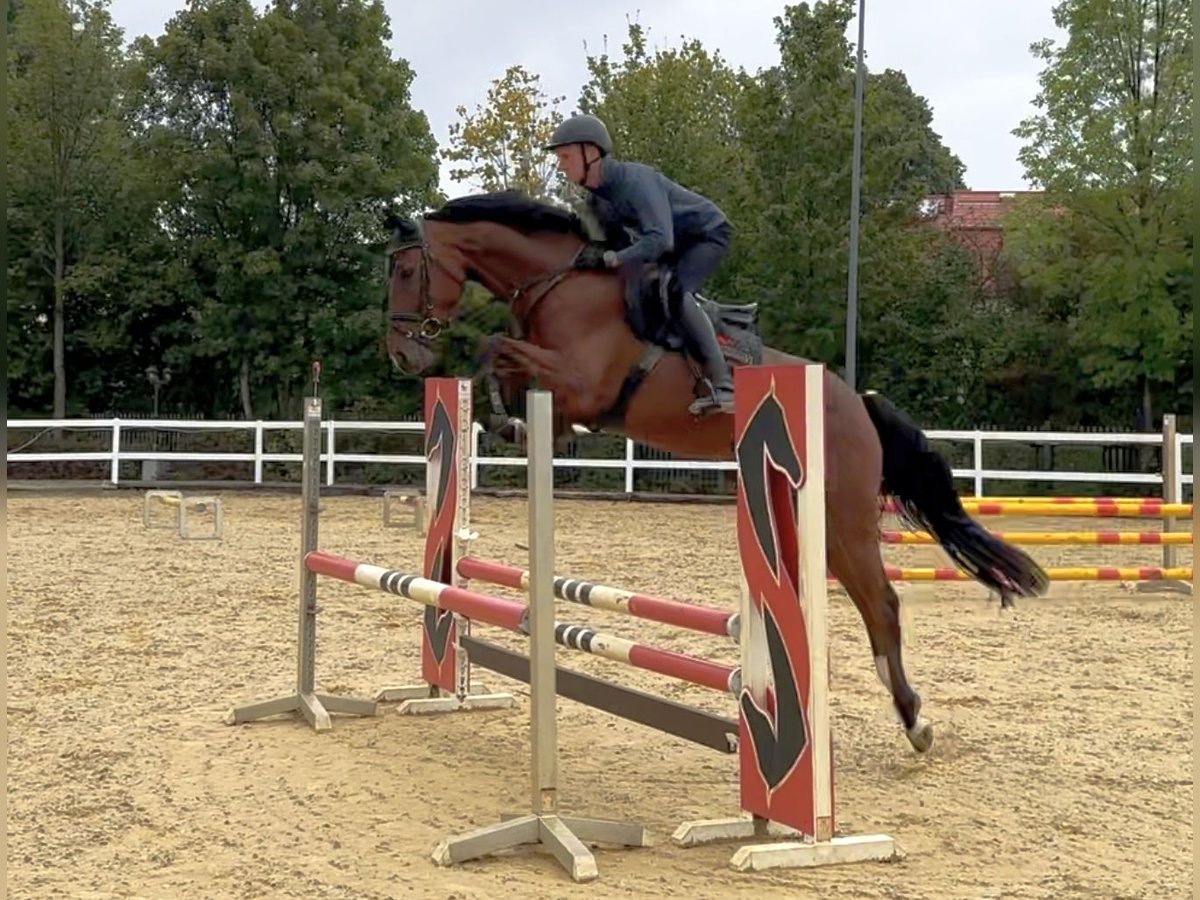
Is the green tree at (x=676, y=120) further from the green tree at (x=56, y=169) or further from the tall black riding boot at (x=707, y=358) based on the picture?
the tall black riding boot at (x=707, y=358)

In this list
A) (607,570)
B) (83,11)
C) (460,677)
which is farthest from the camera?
(83,11)

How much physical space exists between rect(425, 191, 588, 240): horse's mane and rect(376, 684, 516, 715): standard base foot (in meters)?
2.18

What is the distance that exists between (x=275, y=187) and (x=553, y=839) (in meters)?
23.1

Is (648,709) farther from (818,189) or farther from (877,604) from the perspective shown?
(818,189)

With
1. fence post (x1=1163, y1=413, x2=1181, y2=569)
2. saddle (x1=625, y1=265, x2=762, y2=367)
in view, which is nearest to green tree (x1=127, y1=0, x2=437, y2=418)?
fence post (x1=1163, y1=413, x2=1181, y2=569)

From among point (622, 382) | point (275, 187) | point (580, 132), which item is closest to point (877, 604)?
point (622, 382)

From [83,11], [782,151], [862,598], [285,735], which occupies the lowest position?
[285,735]

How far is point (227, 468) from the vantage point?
71.9 ft

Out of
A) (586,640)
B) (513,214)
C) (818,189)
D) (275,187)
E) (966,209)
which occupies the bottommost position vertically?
(586,640)

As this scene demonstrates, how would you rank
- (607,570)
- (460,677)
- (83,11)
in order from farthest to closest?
(83,11), (607,570), (460,677)

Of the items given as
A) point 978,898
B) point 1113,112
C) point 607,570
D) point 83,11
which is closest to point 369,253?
point 83,11

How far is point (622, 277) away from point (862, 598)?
160 centimetres

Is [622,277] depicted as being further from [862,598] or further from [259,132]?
[259,132]

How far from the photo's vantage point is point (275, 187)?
24531 millimetres
